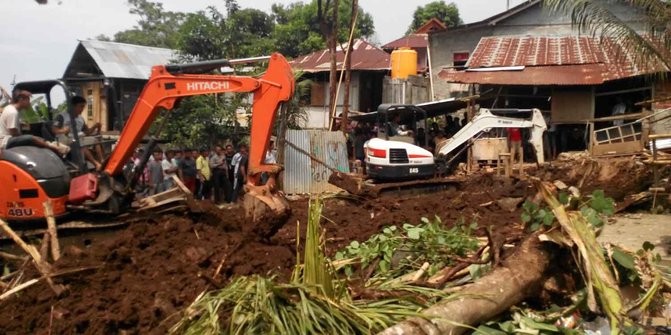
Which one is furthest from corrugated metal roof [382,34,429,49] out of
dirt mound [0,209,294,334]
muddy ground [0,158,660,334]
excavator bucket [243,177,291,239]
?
dirt mound [0,209,294,334]

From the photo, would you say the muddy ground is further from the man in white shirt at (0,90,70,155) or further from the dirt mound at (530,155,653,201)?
the dirt mound at (530,155,653,201)

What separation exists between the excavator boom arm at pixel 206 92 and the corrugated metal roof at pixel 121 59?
18301 mm

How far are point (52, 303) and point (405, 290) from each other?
122 inches

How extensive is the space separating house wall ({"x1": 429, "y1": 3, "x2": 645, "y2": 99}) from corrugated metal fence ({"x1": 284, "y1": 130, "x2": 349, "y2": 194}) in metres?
7.94

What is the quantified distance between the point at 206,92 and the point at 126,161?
4.68ft

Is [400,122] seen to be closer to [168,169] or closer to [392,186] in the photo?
[392,186]

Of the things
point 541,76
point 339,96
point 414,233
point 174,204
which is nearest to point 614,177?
point 541,76

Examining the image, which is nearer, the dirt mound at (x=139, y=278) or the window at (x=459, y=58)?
the dirt mound at (x=139, y=278)

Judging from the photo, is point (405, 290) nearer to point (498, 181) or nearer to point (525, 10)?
point (498, 181)

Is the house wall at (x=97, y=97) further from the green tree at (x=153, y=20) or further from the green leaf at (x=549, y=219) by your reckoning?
the green tree at (x=153, y=20)

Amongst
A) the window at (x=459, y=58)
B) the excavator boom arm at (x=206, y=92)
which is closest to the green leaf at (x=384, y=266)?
the excavator boom arm at (x=206, y=92)

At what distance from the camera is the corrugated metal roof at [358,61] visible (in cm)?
2562

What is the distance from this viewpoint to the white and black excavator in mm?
13945

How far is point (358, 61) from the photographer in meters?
27.1
